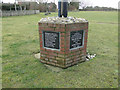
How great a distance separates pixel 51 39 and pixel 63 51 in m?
0.56

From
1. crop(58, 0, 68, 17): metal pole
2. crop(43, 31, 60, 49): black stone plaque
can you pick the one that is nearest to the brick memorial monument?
crop(43, 31, 60, 49): black stone plaque

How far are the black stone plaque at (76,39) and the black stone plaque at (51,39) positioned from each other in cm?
46

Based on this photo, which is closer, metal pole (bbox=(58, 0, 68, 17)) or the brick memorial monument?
the brick memorial monument

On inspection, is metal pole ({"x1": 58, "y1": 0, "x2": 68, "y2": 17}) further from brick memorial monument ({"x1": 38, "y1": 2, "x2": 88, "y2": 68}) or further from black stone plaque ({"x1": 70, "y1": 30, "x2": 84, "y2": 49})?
black stone plaque ({"x1": 70, "y1": 30, "x2": 84, "y2": 49})

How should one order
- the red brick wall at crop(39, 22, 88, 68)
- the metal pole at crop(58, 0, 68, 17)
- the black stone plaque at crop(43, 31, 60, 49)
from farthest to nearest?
the metal pole at crop(58, 0, 68, 17) < the black stone plaque at crop(43, 31, 60, 49) < the red brick wall at crop(39, 22, 88, 68)

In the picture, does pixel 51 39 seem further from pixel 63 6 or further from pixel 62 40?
pixel 63 6

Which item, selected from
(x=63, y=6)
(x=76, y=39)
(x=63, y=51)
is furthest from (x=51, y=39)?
(x=63, y=6)

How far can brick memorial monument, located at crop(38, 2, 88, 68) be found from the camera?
3.70 metres

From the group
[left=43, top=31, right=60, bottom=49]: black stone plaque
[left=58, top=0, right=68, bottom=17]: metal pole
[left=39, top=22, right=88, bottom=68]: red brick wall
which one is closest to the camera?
[left=39, top=22, right=88, bottom=68]: red brick wall

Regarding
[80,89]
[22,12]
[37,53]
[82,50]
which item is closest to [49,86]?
[80,89]

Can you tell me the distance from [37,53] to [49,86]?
2.53m

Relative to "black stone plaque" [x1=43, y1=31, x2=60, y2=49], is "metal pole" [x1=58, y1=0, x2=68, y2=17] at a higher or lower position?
higher

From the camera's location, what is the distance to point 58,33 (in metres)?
3.76

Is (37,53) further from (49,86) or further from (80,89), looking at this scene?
(80,89)
